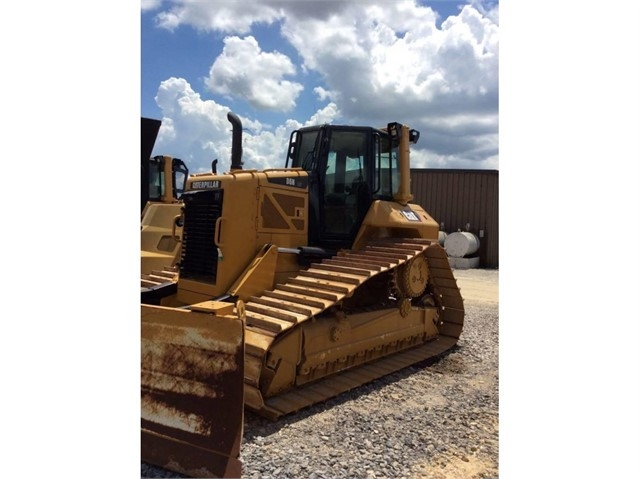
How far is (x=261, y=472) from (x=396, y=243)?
3.01m

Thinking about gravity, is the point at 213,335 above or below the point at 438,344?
above

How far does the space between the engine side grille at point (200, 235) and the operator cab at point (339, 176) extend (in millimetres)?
1120

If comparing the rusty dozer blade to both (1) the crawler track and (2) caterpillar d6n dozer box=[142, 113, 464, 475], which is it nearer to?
(2) caterpillar d6n dozer box=[142, 113, 464, 475]

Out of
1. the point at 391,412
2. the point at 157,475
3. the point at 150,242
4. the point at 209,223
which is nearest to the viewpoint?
the point at 157,475

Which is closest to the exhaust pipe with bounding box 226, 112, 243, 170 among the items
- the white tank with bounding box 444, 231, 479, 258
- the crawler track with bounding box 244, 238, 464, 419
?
the crawler track with bounding box 244, 238, 464, 419

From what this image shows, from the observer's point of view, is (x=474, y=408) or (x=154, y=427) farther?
(x=474, y=408)

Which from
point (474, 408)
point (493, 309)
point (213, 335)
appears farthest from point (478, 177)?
point (213, 335)

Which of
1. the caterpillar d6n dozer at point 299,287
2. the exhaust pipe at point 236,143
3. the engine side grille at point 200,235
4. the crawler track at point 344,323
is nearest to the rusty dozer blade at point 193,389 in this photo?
the caterpillar d6n dozer at point 299,287

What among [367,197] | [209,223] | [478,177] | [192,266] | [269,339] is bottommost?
[269,339]

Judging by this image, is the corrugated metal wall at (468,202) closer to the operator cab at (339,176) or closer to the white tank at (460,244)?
the white tank at (460,244)

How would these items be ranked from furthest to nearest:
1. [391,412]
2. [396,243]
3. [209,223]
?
[396,243]
[209,223]
[391,412]

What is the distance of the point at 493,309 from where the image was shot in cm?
915

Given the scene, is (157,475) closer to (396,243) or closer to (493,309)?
(396,243)

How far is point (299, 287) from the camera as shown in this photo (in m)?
4.45
